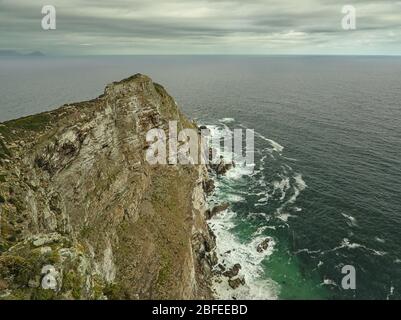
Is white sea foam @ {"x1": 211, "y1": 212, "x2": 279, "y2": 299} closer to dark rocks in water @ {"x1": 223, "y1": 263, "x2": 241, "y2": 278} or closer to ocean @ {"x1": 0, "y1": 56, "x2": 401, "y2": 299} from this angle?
ocean @ {"x1": 0, "y1": 56, "x2": 401, "y2": 299}

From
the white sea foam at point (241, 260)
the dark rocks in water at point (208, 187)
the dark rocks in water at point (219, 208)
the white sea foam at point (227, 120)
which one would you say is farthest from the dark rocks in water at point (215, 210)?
the white sea foam at point (227, 120)

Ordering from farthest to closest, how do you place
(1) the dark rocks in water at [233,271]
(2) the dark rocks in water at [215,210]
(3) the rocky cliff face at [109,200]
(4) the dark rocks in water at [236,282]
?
(2) the dark rocks in water at [215,210] → (1) the dark rocks in water at [233,271] → (4) the dark rocks in water at [236,282] → (3) the rocky cliff face at [109,200]

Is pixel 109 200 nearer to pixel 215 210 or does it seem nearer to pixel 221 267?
pixel 221 267

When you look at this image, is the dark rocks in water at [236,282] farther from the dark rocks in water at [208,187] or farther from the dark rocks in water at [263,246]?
the dark rocks in water at [208,187]


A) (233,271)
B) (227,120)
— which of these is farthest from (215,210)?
(227,120)

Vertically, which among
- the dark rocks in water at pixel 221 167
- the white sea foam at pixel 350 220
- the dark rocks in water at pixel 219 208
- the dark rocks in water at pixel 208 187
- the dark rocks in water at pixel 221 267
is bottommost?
the dark rocks in water at pixel 221 267

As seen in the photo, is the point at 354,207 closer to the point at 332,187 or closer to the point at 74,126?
the point at 332,187

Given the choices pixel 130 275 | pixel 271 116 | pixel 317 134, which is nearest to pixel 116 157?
pixel 130 275

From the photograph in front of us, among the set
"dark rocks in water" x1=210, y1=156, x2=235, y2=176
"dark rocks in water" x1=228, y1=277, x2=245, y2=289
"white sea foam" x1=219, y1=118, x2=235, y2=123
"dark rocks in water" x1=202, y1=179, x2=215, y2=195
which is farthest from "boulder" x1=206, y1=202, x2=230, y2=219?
"white sea foam" x1=219, y1=118, x2=235, y2=123
